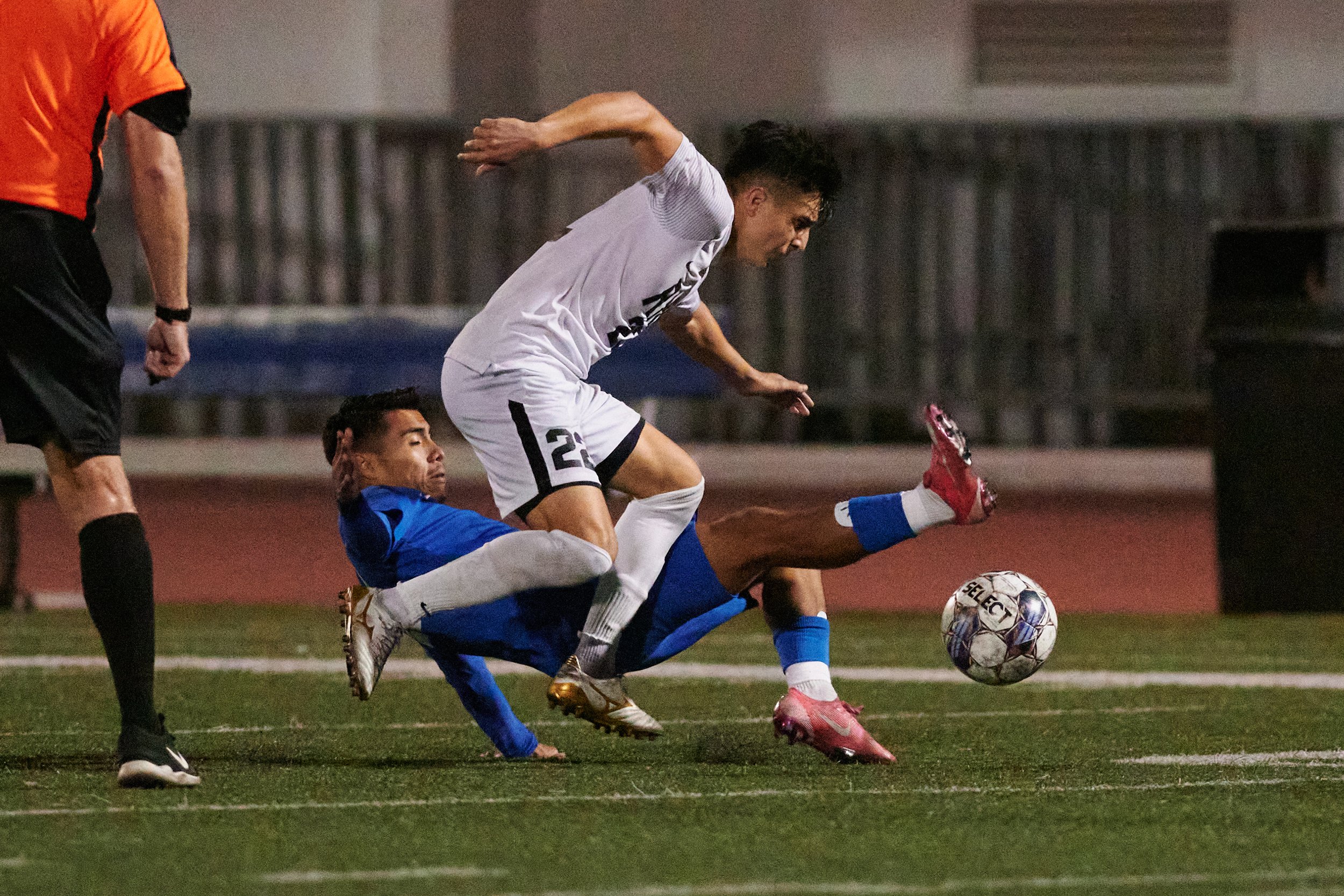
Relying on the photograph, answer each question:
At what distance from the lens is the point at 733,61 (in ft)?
56.2

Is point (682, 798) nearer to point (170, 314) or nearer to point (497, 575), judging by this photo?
point (497, 575)

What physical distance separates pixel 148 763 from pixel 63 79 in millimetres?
1516

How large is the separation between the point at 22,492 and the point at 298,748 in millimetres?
5546

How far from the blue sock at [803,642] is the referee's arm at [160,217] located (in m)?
1.66

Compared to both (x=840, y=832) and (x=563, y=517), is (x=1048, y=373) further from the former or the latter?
(x=840, y=832)

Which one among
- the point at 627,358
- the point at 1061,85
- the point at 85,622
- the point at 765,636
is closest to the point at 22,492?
the point at 85,622

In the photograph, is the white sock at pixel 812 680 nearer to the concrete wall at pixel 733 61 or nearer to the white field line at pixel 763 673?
the white field line at pixel 763 673

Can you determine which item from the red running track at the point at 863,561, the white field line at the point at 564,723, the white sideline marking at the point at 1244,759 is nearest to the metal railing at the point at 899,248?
the red running track at the point at 863,561

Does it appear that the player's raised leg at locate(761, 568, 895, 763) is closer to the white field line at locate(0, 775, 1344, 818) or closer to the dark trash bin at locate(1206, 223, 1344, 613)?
the white field line at locate(0, 775, 1344, 818)

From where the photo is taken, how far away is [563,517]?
18.4 ft

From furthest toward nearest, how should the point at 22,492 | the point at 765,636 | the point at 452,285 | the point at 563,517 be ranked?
1. the point at 452,285
2. the point at 22,492
3. the point at 765,636
4. the point at 563,517

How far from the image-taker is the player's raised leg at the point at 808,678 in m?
5.55

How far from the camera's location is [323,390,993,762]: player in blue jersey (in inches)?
217

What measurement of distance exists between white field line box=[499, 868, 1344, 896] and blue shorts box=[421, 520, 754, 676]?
1911mm
